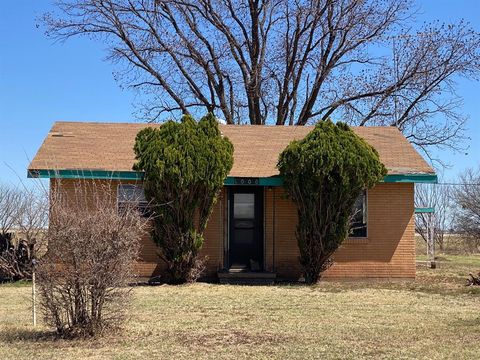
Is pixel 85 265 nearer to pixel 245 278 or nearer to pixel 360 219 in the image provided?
pixel 245 278

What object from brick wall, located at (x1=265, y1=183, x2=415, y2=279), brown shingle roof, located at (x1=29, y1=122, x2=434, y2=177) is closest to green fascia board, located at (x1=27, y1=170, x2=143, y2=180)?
brown shingle roof, located at (x1=29, y1=122, x2=434, y2=177)

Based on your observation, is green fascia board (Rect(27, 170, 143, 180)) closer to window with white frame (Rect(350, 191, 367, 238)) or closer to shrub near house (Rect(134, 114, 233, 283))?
shrub near house (Rect(134, 114, 233, 283))

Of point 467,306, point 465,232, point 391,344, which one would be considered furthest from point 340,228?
point 465,232

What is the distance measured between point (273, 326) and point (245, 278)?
6.50 metres

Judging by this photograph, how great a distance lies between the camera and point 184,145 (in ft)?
49.1

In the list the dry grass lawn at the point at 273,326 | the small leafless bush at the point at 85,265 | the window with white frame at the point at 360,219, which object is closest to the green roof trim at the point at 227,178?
the window with white frame at the point at 360,219

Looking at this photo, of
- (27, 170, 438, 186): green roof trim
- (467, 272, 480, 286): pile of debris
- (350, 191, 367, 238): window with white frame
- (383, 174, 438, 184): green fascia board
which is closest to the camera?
(27, 170, 438, 186): green roof trim

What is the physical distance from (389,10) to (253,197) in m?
17.1

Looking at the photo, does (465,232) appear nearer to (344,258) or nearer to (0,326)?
(344,258)

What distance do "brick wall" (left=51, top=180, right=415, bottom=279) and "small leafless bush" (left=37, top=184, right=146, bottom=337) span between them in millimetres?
8357

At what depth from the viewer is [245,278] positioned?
627 inches

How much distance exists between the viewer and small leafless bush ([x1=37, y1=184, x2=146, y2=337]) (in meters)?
7.97

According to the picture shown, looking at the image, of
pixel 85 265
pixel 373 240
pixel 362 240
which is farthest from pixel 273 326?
pixel 373 240

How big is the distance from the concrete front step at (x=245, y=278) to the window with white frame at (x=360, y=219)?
2591mm
